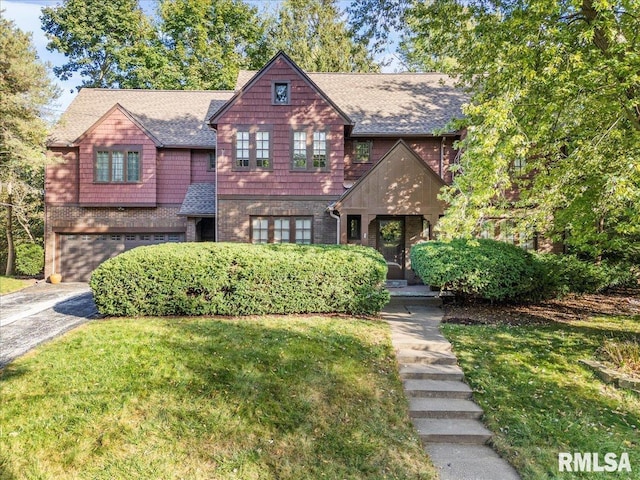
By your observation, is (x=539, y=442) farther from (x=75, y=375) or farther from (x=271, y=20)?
(x=271, y=20)

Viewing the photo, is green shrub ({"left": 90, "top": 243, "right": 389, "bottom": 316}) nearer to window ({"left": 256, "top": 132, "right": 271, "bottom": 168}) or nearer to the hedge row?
the hedge row

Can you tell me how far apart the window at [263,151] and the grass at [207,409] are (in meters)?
8.30

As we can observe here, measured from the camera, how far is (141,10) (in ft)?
90.6

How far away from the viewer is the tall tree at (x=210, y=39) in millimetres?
26750

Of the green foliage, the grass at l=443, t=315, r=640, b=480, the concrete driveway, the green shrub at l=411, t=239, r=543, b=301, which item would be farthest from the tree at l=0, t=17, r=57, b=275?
the green foliage

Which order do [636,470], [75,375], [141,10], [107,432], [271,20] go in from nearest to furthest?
1. [636,470]
2. [107,432]
3. [75,375]
4. [141,10]
5. [271,20]

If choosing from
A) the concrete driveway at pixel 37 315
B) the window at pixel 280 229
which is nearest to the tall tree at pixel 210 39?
the window at pixel 280 229

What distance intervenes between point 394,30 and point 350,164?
5382mm

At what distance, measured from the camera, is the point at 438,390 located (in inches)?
222

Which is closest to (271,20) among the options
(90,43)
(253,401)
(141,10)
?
(141,10)

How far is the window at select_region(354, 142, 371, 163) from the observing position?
1515 centimetres

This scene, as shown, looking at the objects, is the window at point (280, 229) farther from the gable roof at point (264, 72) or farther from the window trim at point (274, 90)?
the window trim at point (274, 90)

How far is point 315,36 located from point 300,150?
19.7m

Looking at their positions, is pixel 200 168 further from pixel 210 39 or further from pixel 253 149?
pixel 210 39
